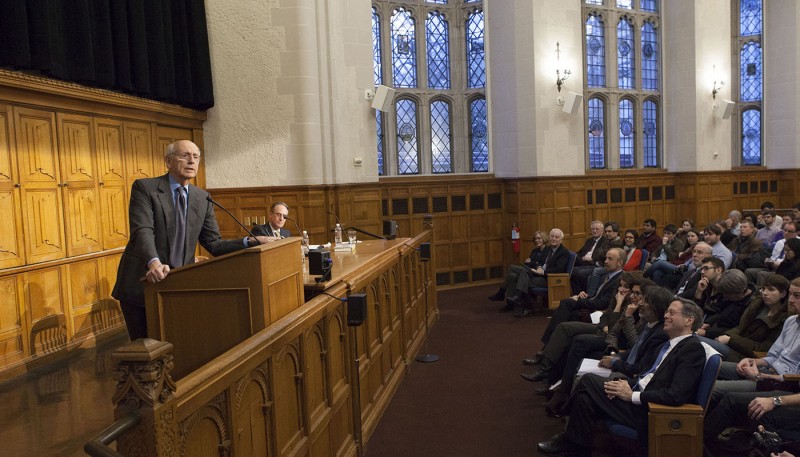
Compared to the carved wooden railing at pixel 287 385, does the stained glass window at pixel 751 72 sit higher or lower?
higher

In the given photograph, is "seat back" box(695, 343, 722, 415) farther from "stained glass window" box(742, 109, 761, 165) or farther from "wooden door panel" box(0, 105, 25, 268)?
"stained glass window" box(742, 109, 761, 165)

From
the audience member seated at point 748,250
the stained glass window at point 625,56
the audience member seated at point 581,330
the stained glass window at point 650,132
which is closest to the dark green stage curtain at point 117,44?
the audience member seated at point 581,330

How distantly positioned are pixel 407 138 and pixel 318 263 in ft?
27.9

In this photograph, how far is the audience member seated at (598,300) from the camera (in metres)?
6.21

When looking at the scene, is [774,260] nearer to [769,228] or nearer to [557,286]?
[769,228]

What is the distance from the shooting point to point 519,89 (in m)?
11.2

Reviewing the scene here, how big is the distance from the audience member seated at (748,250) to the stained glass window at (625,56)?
613 cm

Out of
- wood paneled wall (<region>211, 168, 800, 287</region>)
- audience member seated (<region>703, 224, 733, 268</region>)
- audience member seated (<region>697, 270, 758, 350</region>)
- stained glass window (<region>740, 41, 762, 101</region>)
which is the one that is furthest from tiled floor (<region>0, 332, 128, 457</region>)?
stained glass window (<region>740, 41, 762, 101</region>)

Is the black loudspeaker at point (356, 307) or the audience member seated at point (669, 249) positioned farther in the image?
the audience member seated at point (669, 249)

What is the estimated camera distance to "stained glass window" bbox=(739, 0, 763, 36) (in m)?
15.2

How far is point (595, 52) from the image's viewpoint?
13.1 meters

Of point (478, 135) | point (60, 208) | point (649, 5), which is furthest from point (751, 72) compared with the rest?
point (60, 208)

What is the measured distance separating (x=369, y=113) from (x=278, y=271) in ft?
23.3

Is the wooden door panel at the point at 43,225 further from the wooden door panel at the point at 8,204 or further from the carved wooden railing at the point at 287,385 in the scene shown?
the carved wooden railing at the point at 287,385
